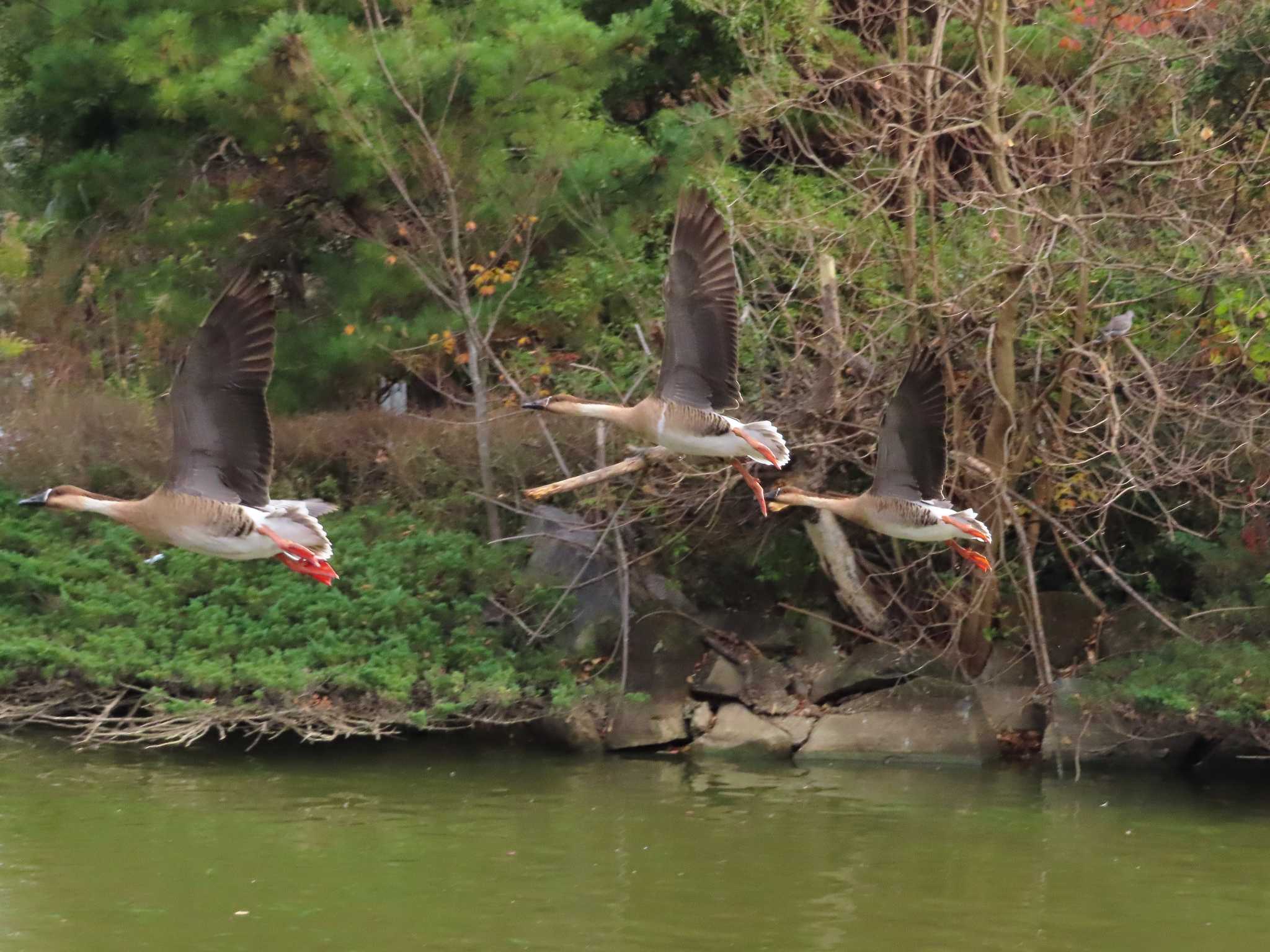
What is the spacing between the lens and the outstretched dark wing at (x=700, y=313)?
27.7 ft

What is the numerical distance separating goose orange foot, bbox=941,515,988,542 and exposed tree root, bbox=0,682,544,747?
435 cm

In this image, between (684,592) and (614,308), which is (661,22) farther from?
(684,592)

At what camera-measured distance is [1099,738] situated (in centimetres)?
1176

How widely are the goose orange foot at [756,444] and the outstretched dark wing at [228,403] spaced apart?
8.40 ft

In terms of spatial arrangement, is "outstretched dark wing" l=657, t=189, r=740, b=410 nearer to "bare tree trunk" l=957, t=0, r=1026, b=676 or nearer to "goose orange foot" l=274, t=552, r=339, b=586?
"goose orange foot" l=274, t=552, r=339, b=586

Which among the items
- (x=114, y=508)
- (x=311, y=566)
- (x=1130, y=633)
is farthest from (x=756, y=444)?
(x=1130, y=633)

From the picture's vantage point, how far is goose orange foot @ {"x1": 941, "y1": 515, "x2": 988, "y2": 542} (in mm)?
8883

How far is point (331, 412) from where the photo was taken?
13859 millimetres

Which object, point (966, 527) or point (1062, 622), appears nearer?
point (966, 527)

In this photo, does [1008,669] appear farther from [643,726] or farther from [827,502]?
[827,502]

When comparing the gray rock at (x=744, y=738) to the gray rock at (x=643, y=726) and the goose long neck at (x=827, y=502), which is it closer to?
the gray rock at (x=643, y=726)

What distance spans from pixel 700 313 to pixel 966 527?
1.92 m

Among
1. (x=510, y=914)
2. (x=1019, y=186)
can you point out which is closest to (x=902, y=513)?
(x=510, y=914)

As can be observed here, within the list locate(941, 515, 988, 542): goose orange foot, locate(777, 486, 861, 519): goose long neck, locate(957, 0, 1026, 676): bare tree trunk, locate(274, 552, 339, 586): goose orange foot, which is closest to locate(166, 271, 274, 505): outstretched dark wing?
locate(274, 552, 339, 586): goose orange foot
